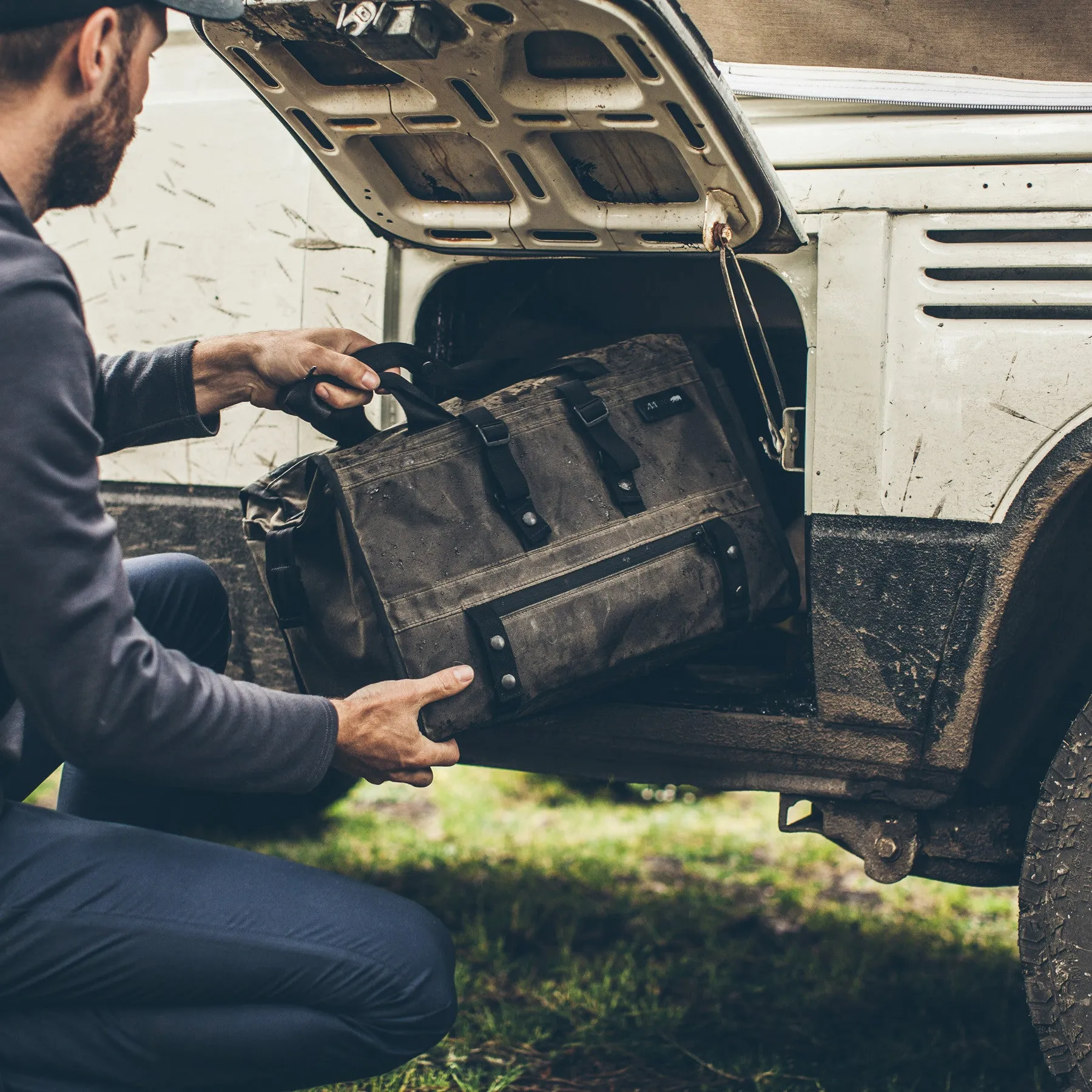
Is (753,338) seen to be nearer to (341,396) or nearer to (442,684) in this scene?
(341,396)

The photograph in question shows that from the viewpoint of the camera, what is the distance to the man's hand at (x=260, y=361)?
1927mm

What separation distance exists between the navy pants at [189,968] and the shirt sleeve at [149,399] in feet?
2.19

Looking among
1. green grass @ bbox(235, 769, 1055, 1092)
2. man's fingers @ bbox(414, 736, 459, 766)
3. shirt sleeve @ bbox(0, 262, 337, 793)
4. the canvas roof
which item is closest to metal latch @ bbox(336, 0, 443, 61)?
shirt sleeve @ bbox(0, 262, 337, 793)

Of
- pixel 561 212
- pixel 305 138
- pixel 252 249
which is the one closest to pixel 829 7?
pixel 561 212

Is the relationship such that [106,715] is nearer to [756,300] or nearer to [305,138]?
[305,138]

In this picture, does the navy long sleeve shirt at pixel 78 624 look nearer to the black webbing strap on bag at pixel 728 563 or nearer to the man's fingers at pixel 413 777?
the man's fingers at pixel 413 777

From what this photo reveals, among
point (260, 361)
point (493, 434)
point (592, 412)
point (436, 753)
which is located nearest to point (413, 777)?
point (436, 753)

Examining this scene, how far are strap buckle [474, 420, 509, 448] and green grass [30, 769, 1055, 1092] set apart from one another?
1.09 m

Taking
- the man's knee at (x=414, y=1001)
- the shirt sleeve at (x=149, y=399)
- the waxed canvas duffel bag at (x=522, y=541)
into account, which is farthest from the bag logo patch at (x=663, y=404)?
the man's knee at (x=414, y=1001)

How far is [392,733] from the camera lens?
1.62m

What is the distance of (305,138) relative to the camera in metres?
1.93

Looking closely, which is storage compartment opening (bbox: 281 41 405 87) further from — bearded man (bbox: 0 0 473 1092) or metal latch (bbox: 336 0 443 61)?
bearded man (bbox: 0 0 473 1092)

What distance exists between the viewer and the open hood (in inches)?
61.6

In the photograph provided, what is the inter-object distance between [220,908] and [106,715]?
0.93ft
